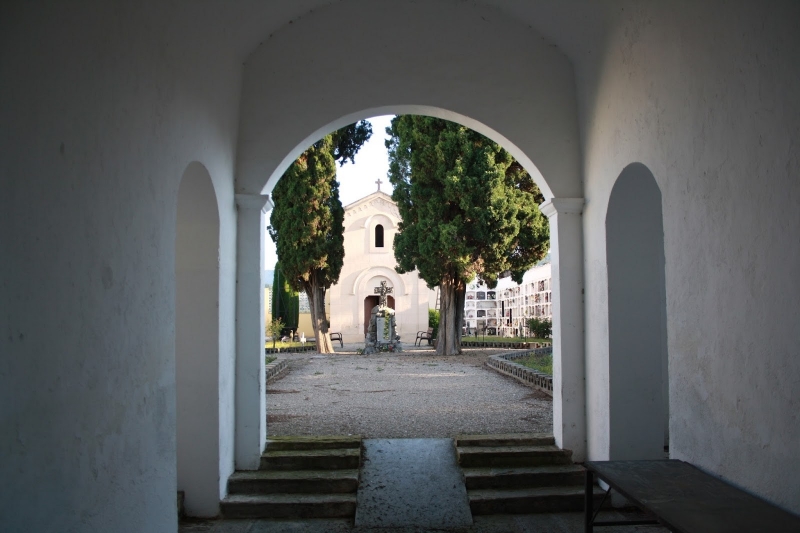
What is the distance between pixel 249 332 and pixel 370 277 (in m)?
23.3

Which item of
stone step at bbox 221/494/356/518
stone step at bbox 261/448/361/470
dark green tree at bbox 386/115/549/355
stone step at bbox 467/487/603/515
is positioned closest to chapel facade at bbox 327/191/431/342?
dark green tree at bbox 386/115/549/355

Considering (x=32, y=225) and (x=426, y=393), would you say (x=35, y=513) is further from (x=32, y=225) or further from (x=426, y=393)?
(x=426, y=393)

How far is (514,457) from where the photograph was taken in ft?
18.0

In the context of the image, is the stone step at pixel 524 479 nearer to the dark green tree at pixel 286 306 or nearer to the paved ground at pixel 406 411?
the paved ground at pixel 406 411

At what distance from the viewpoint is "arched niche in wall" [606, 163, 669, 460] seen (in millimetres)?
4914

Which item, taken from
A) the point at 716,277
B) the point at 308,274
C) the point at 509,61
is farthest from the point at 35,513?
the point at 308,274

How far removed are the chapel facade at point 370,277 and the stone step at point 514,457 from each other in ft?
74.0

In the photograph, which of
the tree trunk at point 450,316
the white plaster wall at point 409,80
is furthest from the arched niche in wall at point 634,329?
the tree trunk at point 450,316

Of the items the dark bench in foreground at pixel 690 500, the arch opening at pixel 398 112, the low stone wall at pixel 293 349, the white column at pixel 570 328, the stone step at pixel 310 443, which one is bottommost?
the low stone wall at pixel 293 349

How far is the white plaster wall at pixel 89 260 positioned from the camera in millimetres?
2121

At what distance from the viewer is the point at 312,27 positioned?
5527 mm

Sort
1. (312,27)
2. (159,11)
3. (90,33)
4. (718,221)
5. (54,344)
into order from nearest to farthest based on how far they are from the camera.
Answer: (54,344) → (90,33) → (718,221) → (159,11) → (312,27)

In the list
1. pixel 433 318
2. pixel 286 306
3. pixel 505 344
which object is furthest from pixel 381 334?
pixel 286 306

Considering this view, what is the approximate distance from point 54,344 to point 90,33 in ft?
4.35
